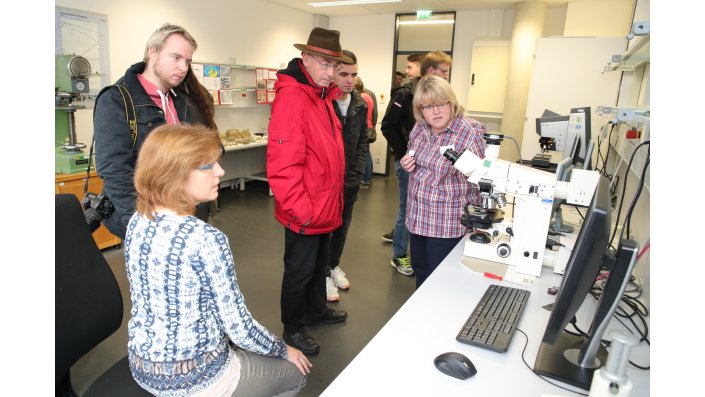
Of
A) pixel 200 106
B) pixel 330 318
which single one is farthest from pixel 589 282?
pixel 330 318

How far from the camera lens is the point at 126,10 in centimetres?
424

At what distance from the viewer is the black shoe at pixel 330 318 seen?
2477mm

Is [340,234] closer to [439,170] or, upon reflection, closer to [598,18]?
[439,170]

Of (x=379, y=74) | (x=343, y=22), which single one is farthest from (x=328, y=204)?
(x=343, y=22)

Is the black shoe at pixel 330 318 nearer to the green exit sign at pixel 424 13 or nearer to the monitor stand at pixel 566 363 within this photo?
the monitor stand at pixel 566 363

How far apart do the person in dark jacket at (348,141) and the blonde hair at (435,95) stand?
1.77ft

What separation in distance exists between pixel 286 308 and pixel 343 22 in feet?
19.8

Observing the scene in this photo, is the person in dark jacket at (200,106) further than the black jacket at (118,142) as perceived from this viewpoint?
Yes

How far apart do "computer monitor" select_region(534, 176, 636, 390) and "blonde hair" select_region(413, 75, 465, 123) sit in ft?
3.15

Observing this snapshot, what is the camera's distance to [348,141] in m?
2.45

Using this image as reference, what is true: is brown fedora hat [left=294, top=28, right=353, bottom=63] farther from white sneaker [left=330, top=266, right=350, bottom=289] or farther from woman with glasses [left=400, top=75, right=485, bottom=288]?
white sneaker [left=330, top=266, right=350, bottom=289]

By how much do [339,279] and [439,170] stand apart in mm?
1397

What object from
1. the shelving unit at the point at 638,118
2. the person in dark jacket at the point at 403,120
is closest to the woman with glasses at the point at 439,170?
the shelving unit at the point at 638,118

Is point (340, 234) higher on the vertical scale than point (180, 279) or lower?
lower
